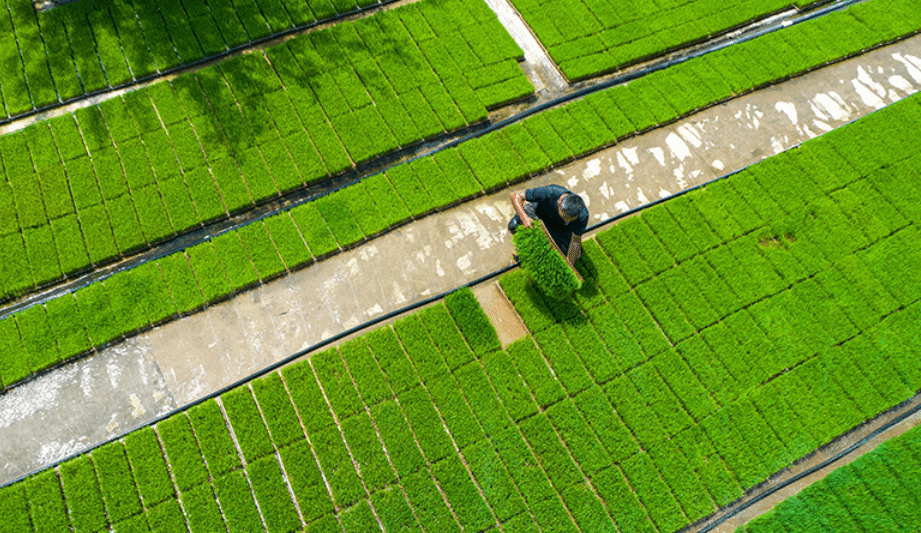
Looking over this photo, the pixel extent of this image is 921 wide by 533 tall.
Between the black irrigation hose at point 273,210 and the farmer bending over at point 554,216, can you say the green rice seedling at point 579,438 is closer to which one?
the farmer bending over at point 554,216

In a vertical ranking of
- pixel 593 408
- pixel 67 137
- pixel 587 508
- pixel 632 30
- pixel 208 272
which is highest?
pixel 67 137

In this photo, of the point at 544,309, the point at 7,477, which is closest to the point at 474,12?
the point at 544,309

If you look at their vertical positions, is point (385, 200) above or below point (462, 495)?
above

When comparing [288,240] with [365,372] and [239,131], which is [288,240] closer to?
[239,131]

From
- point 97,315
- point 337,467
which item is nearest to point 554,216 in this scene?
point 337,467

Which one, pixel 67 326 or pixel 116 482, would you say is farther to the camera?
pixel 67 326

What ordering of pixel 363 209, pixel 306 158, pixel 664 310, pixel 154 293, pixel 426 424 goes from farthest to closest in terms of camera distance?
1. pixel 306 158
2. pixel 363 209
3. pixel 664 310
4. pixel 154 293
5. pixel 426 424

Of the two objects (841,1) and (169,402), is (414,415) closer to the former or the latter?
(169,402)

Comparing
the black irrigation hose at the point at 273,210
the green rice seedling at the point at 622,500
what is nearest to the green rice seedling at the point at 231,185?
the black irrigation hose at the point at 273,210
